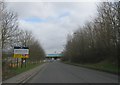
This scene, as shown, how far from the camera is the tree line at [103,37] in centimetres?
4662

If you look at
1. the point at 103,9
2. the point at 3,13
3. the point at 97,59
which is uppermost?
the point at 103,9

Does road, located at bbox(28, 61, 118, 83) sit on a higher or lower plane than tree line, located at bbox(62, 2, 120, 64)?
lower

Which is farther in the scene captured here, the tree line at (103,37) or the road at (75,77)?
the tree line at (103,37)

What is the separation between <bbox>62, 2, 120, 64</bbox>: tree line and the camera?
46625 millimetres

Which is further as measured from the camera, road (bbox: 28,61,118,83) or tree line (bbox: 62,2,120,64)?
tree line (bbox: 62,2,120,64)

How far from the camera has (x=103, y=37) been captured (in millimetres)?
57125

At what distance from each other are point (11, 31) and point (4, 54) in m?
3.30

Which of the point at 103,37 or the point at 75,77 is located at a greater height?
the point at 103,37

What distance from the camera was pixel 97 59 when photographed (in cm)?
7181

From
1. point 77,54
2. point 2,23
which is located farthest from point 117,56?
point 77,54

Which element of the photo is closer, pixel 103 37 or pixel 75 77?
pixel 75 77

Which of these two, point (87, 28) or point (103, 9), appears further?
point (87, 28)

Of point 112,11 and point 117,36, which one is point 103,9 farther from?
point 117,36

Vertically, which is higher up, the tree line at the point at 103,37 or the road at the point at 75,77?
the tree line at the point at 103,37
